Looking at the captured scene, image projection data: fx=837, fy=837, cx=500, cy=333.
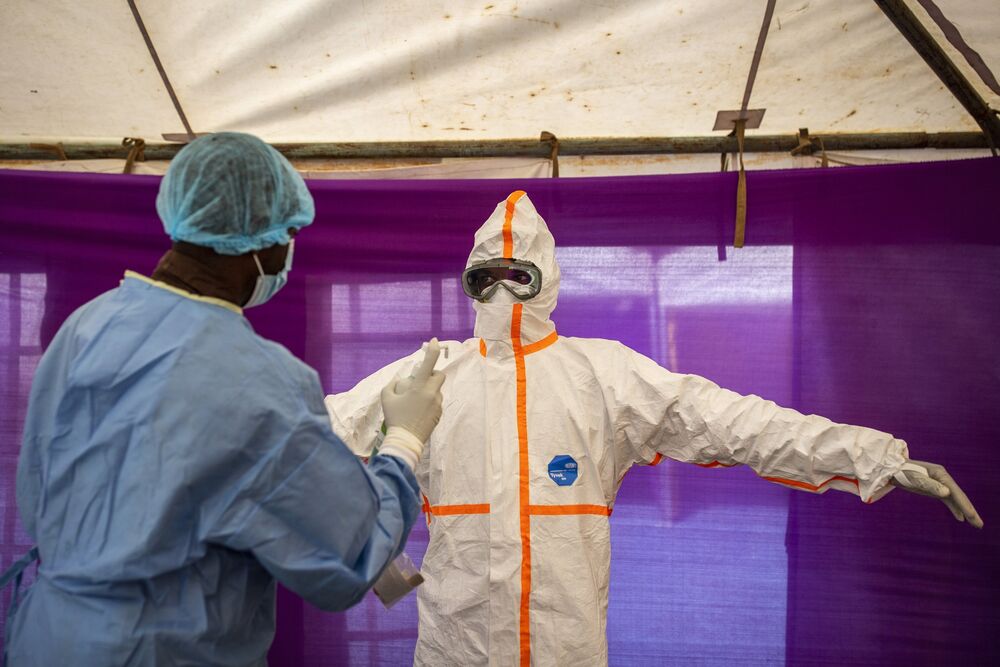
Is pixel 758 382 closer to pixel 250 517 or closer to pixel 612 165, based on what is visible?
pixel 612 165

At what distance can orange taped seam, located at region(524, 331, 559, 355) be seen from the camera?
7.19 ft

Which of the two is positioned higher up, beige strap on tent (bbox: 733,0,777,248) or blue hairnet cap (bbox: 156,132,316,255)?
beige strap on tent (bbox: 733,0,777,248)

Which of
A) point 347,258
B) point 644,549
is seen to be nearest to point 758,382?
point 644,549

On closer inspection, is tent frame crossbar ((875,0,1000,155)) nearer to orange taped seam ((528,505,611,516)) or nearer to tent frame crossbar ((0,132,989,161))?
tent frame crossbar ((0,132,989,161))

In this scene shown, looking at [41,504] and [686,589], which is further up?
[41,504]

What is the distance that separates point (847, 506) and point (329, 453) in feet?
5.56

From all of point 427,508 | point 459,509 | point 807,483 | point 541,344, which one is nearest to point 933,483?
point 807,483

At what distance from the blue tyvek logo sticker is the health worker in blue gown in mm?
778

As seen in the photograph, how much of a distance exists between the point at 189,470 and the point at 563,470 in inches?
43.0

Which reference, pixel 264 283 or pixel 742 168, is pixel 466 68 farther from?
pixel 264 283

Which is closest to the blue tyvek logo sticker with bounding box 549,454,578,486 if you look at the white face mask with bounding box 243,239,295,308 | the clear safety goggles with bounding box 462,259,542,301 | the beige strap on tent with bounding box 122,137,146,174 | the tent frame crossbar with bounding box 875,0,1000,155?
the clear safety goggles with bounding box 462,259,542,301

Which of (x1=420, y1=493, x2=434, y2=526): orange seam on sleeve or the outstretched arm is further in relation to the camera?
(x1=420, y1=493, x2=434, y2=526): orange seam on sleeve

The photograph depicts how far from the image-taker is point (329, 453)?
125 cm

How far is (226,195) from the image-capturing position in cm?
127
